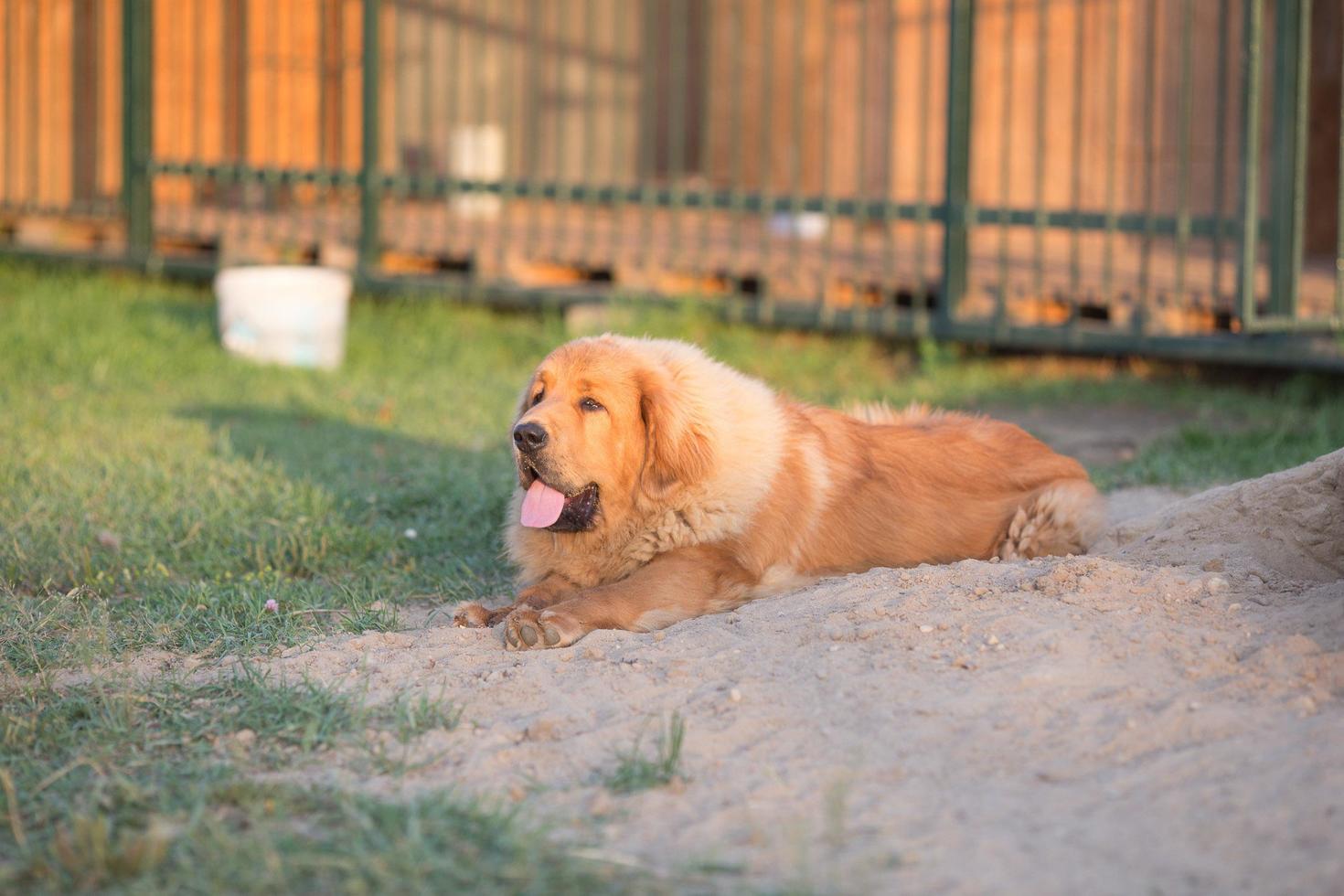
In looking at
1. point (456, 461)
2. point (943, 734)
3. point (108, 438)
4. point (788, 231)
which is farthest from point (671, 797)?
point (788, 231)

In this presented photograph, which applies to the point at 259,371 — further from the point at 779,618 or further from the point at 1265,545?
the point at 1265,545

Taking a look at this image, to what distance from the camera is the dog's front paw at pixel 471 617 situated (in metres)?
4.05

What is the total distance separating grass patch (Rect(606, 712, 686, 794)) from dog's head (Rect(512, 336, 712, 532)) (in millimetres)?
1255

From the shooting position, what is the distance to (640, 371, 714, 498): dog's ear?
13.6ft

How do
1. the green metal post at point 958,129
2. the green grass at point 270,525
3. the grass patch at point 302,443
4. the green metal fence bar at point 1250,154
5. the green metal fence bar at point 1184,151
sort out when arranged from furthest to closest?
the green metal post at point 958,129 → the green metal fence bar at point 1184,151 → the green metal fence bar at point 1250,154 → the grass patch at point 302,443 → the green grass at point 270,525

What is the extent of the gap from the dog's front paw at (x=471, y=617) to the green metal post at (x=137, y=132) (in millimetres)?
8097

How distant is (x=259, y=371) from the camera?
8.34 m

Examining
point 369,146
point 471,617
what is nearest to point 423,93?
point 369,146

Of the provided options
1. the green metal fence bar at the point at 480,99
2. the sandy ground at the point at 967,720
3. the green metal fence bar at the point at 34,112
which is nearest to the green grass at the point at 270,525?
the sandy ground at the point at 967,720

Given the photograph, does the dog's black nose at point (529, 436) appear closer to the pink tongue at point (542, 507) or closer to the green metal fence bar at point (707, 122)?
the pink tongue at point (542, 507)

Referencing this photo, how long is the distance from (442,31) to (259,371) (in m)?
6.51

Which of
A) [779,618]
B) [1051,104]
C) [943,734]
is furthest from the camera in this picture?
[1051,104]

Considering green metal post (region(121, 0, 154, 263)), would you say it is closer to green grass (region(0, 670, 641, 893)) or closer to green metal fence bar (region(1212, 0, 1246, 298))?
green metal fence bar (region(1212, 0, 1246, 298))

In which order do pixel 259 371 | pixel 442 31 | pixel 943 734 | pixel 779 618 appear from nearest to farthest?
1. pixel 943 734
2. pixel 779 618
3. pixel 259 371
4. pixel 442 31
